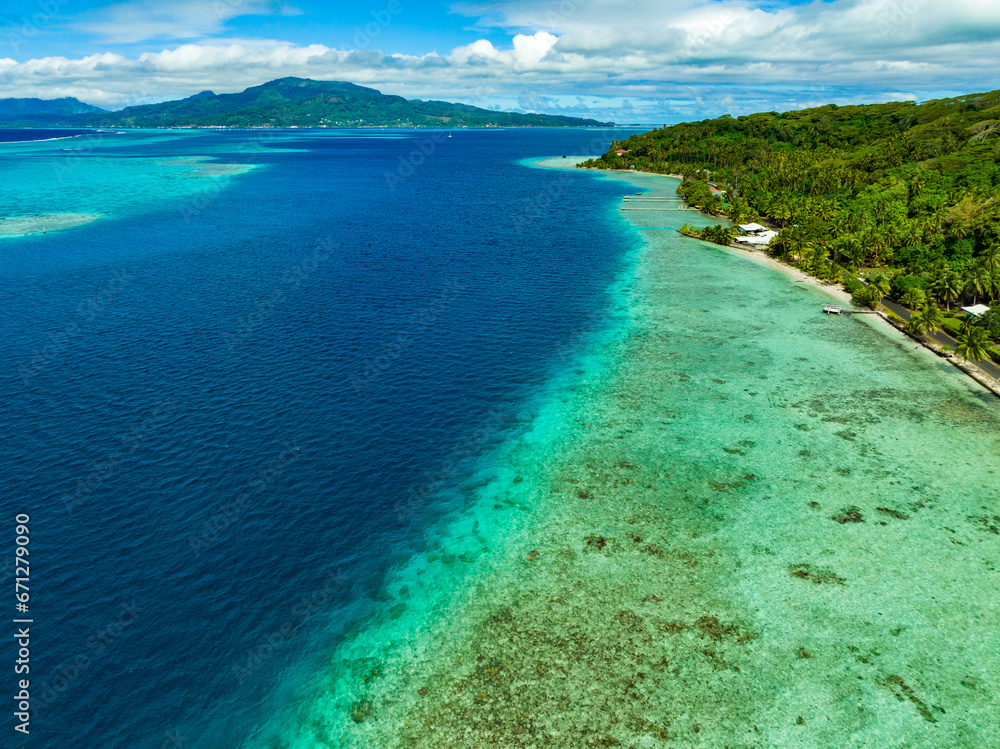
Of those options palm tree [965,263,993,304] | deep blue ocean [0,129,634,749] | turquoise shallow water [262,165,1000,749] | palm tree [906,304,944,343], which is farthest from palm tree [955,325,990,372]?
deep blue ocean [0,129,634,749]

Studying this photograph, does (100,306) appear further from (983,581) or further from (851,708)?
(983,581)

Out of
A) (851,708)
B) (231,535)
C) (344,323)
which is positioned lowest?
(851,708)

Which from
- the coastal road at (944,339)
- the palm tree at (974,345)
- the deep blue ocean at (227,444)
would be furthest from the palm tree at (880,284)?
the deep blue ocean at (227,444)

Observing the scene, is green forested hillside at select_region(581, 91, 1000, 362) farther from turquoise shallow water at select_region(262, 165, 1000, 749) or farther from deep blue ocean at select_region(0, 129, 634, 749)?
deep blue ocean at select_region(0, 129, 634, 749)

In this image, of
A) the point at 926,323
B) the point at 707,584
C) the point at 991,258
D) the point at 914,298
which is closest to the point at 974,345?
the point at 926,323

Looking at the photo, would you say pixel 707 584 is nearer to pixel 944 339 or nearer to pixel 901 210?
pixel 944 339

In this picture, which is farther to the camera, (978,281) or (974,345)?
(978,281)

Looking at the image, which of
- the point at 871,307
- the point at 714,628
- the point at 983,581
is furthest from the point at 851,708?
the point at 871,307
